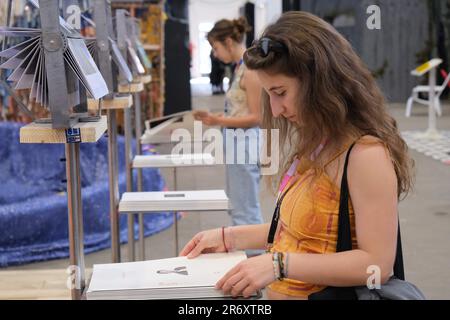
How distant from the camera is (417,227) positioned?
484cm

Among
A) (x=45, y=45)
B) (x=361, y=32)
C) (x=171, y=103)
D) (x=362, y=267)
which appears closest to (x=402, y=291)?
(x=362, y=267)

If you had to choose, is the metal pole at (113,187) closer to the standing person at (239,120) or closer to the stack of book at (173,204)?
the stack of book at (173,204)

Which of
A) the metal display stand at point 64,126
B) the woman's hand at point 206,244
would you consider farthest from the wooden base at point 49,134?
the woman's hand at point 206,244

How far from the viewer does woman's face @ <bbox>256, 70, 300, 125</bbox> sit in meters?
1.37

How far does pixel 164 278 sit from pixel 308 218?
0.31 metres

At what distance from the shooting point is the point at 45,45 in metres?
1.71

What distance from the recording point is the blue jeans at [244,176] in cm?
363

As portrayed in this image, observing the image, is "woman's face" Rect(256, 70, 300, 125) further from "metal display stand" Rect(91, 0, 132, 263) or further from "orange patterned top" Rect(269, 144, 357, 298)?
"metal display stand" Rect(91, 0, 132, 263)

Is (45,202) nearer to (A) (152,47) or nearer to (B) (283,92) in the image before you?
(B) (283,92)

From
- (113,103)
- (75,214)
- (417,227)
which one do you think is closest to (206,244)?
(75,214)

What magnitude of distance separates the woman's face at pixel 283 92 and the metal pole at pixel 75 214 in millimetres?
661

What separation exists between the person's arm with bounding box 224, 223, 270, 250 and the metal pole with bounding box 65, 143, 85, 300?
1.58 feet

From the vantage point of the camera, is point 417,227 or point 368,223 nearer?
point 368,223

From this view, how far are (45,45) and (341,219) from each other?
86 centimetres
